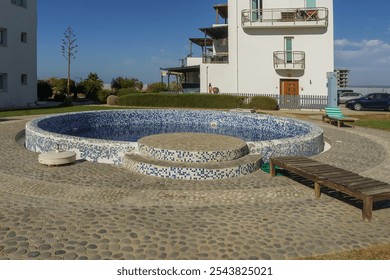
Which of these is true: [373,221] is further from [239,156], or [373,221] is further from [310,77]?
[310,77]

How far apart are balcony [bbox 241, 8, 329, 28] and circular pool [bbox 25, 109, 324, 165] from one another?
51.6ft

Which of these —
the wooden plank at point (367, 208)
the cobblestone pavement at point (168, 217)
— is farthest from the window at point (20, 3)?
the wooden plank at point (367, 208)

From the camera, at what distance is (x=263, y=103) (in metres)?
30.2

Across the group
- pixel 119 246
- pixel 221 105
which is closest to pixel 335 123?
pixel 221 105

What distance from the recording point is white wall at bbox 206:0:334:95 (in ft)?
107

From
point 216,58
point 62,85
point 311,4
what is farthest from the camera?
point 62,85

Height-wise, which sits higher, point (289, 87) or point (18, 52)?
point (18, 52)

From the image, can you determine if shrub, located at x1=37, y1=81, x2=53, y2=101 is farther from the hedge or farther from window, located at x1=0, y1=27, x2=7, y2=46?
the hedge

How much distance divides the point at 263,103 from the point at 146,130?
47.7ft

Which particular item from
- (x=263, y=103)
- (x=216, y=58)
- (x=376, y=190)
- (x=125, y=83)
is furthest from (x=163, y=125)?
(x=125, y=83)

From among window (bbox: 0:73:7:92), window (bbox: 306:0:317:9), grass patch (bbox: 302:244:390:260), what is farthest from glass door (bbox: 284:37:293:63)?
grass patch (bbox: 302:244:390:260)

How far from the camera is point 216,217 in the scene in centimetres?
609

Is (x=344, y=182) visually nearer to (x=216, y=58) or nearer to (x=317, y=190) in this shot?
(x=317, y=190)

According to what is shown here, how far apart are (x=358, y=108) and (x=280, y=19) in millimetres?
10966
